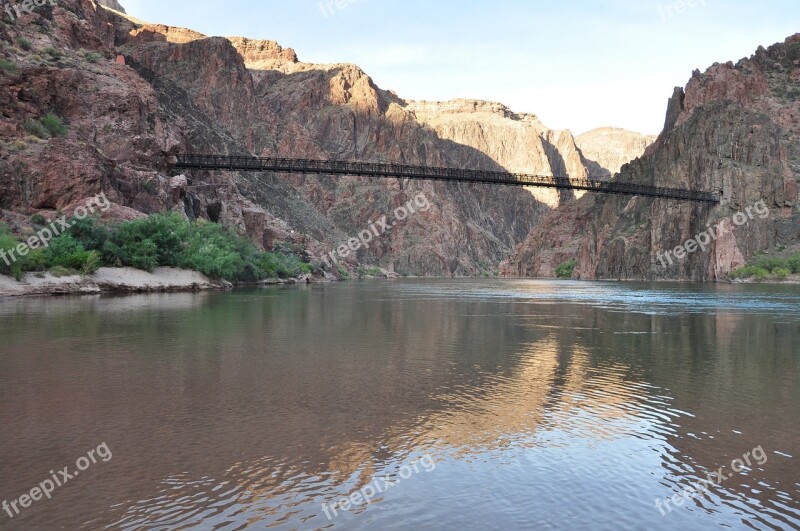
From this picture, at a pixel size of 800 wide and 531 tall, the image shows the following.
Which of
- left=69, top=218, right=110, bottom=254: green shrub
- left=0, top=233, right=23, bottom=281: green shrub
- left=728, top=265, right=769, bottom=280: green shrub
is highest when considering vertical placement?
left=69, top=218, right=110, bottom=254: green shrub

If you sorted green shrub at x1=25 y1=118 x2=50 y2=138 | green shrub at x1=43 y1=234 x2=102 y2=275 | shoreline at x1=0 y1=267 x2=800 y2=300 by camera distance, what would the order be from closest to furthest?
shoreline at x1=0 y1=267 x2=800 y2=300, green shrub at x1=43 y1=234 x2=102 y2=275, green shrub at x1=25 y1=118 x2=50 y2=138

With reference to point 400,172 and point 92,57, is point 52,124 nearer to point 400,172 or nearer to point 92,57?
point 92,57

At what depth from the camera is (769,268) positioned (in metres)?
99.1

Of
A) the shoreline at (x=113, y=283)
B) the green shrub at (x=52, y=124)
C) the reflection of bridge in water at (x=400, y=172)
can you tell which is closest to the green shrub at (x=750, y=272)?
the reflection of bridge in water at (x=400, y=172)

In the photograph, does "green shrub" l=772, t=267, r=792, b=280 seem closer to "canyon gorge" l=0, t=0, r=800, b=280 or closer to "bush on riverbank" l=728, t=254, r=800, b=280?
"bush on riverbank" l=728, t=254, r=800, b=280

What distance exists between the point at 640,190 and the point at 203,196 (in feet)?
265

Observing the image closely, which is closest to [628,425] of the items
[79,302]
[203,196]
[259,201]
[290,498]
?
[290,498]

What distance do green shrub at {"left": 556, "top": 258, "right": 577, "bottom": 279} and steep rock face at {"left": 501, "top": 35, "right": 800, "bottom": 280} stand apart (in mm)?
6564

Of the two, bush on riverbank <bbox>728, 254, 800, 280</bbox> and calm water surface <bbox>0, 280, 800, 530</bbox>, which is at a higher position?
calm water surface <bbox>0, 280, 800, 530</bbox>

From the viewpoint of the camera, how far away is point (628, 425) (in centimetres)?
945

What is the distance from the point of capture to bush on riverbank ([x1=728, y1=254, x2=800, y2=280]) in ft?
311

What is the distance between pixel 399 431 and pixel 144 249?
43.8 meters

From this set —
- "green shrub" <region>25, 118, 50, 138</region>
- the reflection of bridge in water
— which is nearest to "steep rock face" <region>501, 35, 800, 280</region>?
the reflection of bridge in water

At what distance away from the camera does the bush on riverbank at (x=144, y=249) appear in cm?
4259
